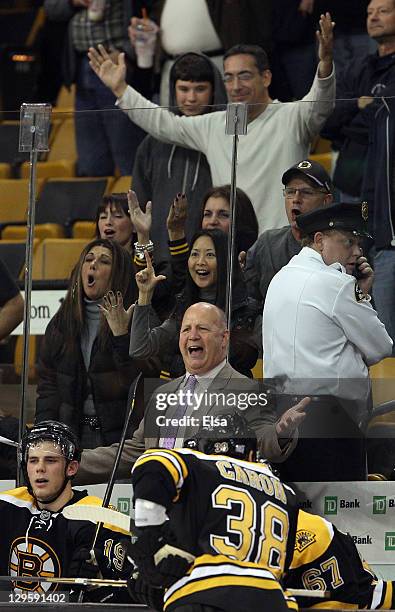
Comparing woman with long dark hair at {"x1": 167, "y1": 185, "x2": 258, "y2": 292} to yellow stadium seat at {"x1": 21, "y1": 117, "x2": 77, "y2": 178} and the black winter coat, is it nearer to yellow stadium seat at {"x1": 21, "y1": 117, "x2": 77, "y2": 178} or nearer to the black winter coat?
the black winter coat

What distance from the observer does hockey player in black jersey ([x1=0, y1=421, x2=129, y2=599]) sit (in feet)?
18.7

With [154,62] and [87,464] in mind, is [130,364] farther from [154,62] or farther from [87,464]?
[154,62]

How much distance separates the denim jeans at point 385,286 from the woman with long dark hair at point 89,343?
973 millimetres

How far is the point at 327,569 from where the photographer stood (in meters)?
5.33

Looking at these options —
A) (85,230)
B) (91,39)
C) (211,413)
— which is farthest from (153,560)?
(91,39)

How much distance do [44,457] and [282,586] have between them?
1.10 m

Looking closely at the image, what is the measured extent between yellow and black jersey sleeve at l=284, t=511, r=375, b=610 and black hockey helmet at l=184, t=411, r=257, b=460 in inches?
13.6

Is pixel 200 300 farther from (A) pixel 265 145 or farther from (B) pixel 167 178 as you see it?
(A) pixel 265 145

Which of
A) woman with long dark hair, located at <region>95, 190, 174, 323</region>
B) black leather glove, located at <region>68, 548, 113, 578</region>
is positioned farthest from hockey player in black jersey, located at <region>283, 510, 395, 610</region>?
woman with long dark hair, located at <region>95, 190, 174, 323</region>

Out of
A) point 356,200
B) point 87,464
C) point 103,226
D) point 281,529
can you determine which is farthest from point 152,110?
point 281,529

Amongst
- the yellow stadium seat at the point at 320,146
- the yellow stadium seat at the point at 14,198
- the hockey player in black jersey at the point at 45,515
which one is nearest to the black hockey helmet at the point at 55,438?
the hockey player in black jersey at the point at 45,515

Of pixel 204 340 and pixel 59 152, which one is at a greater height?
pixel 59 152

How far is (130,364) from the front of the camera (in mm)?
5934

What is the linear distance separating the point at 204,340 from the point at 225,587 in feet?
4.00
